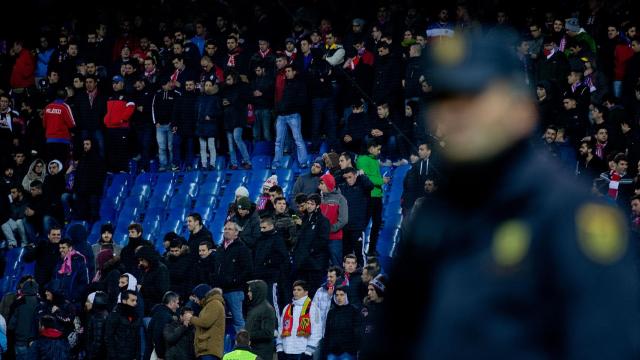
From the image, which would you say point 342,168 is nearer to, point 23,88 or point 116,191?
point 116,191

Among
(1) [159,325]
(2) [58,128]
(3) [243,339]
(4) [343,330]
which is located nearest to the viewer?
(3) [243,339]

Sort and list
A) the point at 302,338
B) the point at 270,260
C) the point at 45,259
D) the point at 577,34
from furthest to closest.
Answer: the point at 577,34 < the point at 45,259 < the point at 270,260 < the point at 302,338

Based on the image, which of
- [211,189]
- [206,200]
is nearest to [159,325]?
[206,200]

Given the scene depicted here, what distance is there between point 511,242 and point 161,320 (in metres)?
12.3

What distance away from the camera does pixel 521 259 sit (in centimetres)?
190

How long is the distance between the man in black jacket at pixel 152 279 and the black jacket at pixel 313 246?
167 centimetres

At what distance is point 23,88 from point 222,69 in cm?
446

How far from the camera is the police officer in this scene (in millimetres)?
1862

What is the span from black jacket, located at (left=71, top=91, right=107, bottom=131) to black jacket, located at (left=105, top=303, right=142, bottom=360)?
17.5 ft

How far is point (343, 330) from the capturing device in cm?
1259

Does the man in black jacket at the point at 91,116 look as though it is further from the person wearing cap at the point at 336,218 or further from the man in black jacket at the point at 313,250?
the man in black jacket at the point at 313,250

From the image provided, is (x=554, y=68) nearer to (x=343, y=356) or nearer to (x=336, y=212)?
(x=336, y=212)

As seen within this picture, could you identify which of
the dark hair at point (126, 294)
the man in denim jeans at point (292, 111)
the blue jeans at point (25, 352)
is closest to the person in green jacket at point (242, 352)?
the dark hair at point (126, 294)

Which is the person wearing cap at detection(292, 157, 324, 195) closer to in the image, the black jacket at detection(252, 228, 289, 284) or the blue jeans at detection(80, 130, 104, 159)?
the black jacket at detection(252, 228, 289, 284)
